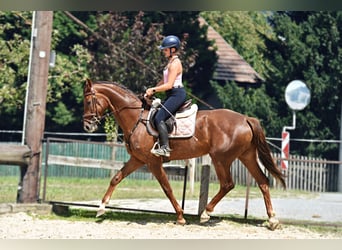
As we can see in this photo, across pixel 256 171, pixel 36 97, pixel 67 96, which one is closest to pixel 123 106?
pixel 36 97

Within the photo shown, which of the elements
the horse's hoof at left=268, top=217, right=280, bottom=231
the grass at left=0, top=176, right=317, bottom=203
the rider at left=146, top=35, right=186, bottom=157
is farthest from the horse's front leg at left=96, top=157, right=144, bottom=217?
the grass at left=0, top=176, right=317, bottom=203

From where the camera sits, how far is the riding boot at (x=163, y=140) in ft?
29.3

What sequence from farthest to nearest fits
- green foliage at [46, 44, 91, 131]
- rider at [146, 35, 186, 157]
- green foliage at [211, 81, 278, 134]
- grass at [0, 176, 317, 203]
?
green foliage at [211, 81, 278, 134]
green foliage at [46, 44, 91, 131]
grass at [0, 176, 317, 203]
rider at [146, 35, 186, 157]

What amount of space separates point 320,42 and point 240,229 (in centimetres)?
1401

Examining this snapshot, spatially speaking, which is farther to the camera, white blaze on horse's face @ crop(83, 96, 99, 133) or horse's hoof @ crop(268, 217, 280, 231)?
white blaze on horse's face @ crop(83, 96, 99, 133)

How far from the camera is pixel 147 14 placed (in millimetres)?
24500

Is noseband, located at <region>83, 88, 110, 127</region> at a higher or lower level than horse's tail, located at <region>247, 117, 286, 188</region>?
higher

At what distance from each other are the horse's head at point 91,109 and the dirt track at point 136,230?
1279mm

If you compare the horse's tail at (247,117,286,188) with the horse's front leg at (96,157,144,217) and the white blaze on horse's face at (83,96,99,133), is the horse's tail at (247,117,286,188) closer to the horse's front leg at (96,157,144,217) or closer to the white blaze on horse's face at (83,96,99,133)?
the horse's front leg at (96,157,144,217)

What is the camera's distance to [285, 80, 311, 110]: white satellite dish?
69.1ft

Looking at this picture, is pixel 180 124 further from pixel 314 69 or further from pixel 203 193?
pixel 314 69

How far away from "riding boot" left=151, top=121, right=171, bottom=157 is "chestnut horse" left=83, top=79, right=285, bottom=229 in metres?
0.20

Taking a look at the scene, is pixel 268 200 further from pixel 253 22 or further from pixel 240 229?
pixel 253 22
